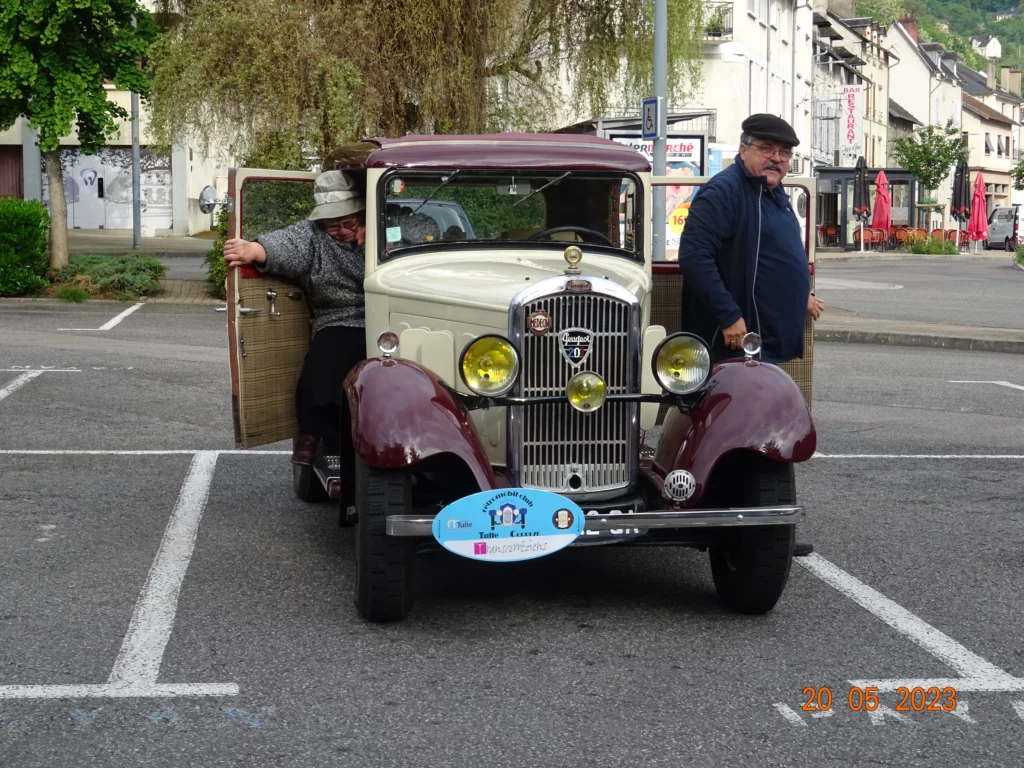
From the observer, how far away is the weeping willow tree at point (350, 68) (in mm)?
21531

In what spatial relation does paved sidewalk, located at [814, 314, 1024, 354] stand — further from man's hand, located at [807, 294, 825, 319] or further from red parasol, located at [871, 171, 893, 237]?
red parasol, located at [871, 171, 893, 237]

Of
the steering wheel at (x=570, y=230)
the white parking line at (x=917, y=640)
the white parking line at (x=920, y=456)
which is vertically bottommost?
the white parking line at (x=917, y=640)

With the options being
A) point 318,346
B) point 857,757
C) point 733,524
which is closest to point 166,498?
point 318,346

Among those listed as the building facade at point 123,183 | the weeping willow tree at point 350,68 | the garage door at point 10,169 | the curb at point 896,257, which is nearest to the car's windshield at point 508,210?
the weeping willow tree at point 350,68

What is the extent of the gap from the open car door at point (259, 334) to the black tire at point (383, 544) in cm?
200

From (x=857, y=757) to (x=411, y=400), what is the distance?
7.30ft

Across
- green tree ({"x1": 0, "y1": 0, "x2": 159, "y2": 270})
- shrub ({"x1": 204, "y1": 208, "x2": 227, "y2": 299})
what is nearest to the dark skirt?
shrub ({"x1": 204, "y1": 208, "x2": 227, "y2": 299})

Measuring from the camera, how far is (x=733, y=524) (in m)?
5.46

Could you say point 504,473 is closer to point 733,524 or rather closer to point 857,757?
point 733,524

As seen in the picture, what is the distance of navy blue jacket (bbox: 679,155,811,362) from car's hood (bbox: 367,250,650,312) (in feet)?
0.95

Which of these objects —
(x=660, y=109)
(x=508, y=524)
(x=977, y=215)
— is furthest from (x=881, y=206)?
(x=508, y=524)

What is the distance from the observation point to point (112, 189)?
51.2 meters
